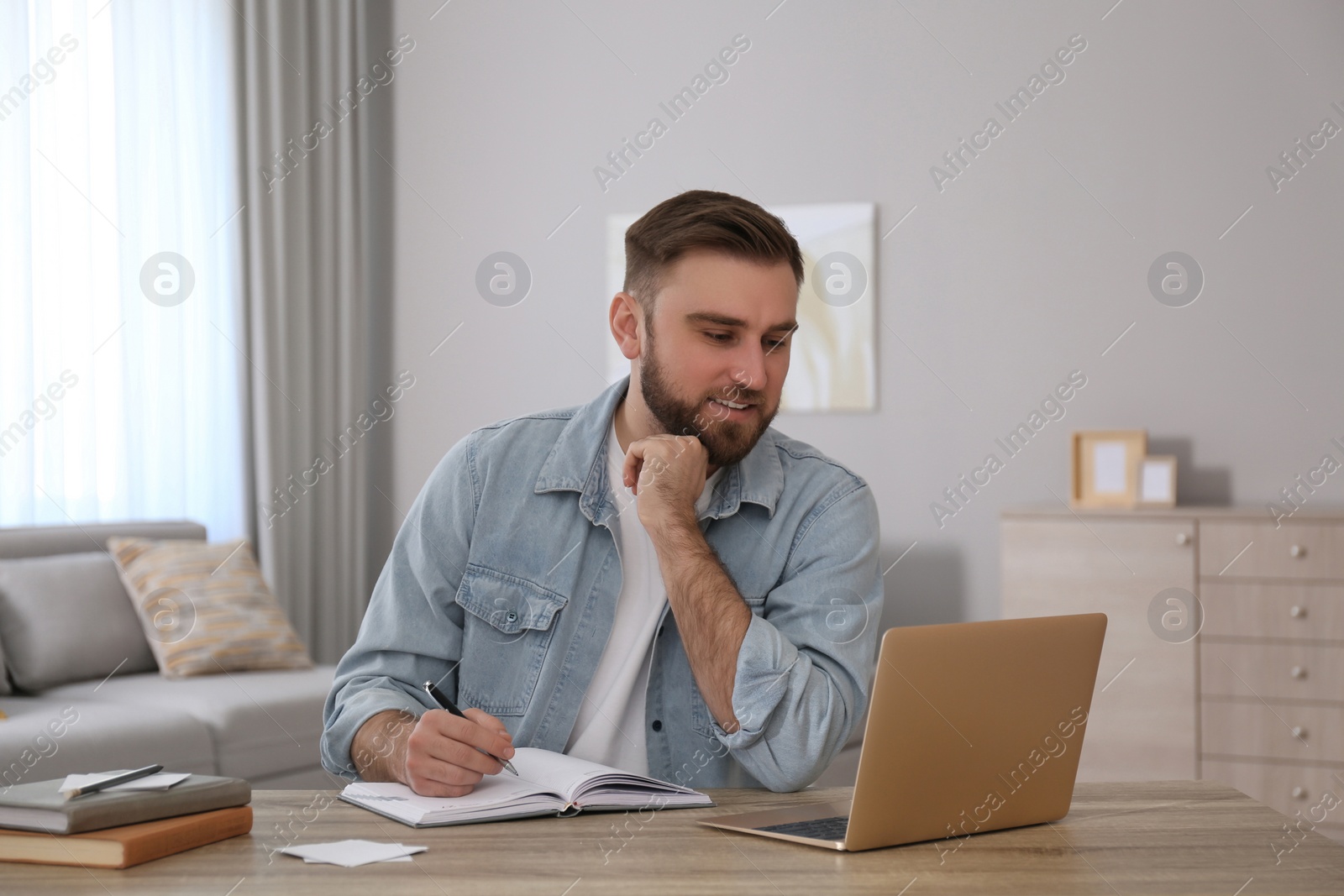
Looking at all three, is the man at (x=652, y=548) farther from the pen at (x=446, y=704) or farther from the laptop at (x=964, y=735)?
the laptop at (x=964, y=735)

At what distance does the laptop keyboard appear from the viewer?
113 centimetres

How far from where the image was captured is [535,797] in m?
1.25

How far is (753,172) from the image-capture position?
15.2 ft

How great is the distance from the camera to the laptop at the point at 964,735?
107 centimetres

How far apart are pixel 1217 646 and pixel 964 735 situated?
9.34 feet

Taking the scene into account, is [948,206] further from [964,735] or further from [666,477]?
[964,735]

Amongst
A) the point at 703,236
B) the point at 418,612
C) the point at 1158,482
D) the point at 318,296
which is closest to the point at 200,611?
the point at 318,296

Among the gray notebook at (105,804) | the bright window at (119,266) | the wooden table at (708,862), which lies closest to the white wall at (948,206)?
the bright window at (119,266)

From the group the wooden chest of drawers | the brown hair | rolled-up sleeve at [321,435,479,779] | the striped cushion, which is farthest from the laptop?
the striped cushion

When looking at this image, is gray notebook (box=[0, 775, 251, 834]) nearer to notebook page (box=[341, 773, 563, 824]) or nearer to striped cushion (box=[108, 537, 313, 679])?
notebook page (box=[341, 773, 563, 824])

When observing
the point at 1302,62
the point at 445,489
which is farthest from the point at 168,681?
the point at 1302,62

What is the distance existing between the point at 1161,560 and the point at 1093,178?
1.43 metres

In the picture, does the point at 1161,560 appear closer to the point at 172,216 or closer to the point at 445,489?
the point at 445,489

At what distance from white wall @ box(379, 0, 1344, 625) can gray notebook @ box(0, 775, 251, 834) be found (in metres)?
3.54
